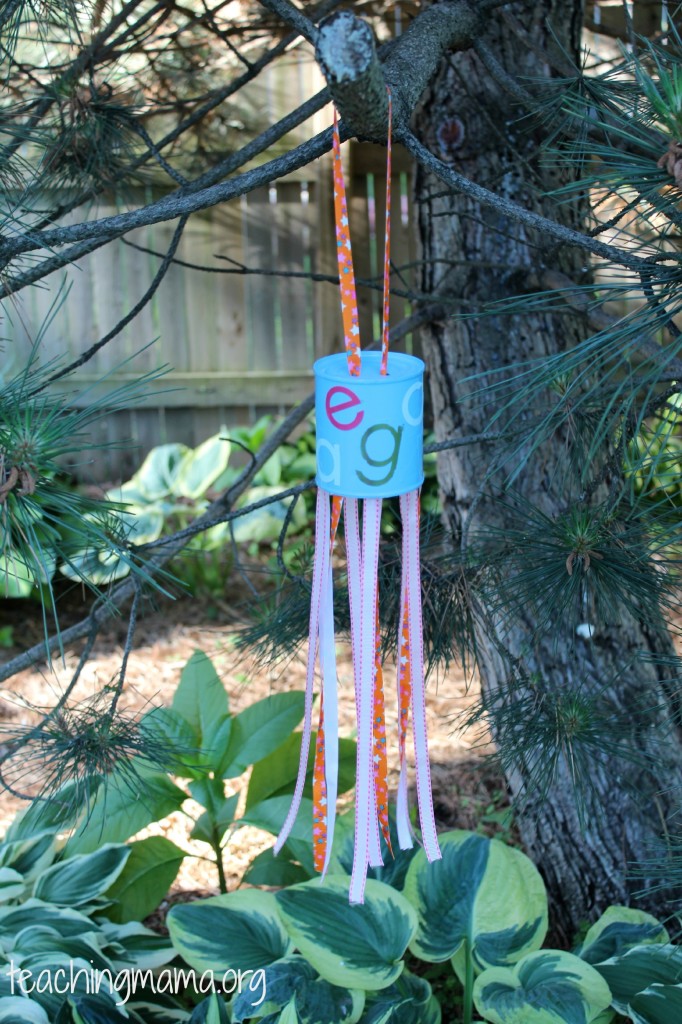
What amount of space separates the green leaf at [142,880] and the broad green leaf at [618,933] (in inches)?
30.7

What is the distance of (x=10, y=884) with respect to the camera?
6.10ft

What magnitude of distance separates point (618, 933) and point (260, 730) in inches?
30.4

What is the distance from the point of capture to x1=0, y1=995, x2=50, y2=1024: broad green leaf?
58.0 inches

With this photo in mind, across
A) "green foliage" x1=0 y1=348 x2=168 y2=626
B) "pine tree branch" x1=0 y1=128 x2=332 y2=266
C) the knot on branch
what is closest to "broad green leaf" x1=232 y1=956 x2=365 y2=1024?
"green foliage" x1=0 y1=348 x2=168 y2=626

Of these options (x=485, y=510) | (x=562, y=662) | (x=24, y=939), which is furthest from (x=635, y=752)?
(x=24, y=939)

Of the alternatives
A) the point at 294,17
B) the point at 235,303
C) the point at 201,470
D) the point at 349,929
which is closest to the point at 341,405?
the point at 294,17

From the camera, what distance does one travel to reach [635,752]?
130 cm

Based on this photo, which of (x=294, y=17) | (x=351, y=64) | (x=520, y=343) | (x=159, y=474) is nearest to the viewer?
(x=351, y=64)

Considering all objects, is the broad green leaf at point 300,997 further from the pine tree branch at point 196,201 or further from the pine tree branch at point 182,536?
the pine tree branch at point 196,201

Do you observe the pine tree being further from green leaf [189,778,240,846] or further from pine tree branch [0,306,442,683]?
green leaf [189,778,240,846]

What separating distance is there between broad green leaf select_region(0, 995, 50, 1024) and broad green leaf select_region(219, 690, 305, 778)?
0.54 meters

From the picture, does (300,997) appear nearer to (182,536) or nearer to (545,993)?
(545,993)

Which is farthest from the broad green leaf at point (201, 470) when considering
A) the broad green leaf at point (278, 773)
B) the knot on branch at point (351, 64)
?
the knot on branch at point (351, 64)

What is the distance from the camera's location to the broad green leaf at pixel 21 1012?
147 centimetres
